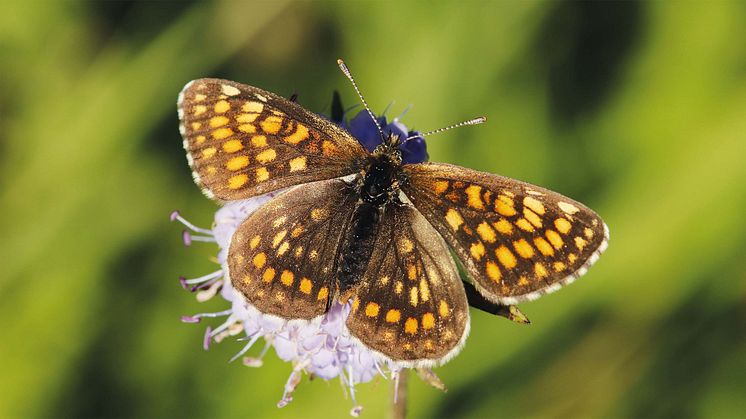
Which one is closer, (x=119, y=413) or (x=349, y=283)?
(x=349, y=283)

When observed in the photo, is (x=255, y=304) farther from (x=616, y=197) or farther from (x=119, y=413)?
(x=616, y=197)

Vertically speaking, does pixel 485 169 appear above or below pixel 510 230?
below

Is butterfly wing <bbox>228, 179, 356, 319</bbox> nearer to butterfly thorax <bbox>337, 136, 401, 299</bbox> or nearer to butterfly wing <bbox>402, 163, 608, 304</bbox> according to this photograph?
butterfly thorax <bbox>337, 136, 401, 299</bbox>

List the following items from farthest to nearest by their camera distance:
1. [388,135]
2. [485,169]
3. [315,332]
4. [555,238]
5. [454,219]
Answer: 1. [485,169]
2. [388,135]
3. [315,332]
4. [454,219]
5. [555,238]

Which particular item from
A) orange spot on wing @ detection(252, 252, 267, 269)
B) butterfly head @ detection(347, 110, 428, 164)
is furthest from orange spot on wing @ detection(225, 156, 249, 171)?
butterfly head @ detection(347, 110, 428, 164)

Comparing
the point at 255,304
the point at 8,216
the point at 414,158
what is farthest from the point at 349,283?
the point at 8,216

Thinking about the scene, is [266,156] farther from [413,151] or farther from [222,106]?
[413,151]

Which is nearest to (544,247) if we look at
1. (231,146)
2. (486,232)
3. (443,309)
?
(486,232)

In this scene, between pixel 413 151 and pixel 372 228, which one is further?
pixel 413 151
